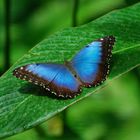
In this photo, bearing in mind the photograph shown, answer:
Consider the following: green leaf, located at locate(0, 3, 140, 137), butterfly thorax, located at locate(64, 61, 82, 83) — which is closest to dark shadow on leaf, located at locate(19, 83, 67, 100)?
green leaf, located at locate(0, 3, 140, 137)

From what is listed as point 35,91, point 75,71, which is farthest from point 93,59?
point 35,91

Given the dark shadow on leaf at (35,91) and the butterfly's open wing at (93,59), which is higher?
the butterfly's open wing at (93,59)

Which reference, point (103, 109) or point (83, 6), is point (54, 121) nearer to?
point (103, 109)

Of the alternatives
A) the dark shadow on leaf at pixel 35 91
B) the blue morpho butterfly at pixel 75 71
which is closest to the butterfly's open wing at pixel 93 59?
the blue morpho butterfly at pixel 75 71

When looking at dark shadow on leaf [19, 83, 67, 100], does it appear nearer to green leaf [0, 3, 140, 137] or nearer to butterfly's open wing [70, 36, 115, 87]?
green leaf [0, 3, 140, 137]

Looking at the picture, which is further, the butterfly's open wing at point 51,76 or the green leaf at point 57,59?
the butterfly's open wing at point 51,76

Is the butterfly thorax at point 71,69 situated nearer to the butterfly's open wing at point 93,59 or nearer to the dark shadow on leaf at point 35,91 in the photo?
the butterfly's open wing at point 93,59

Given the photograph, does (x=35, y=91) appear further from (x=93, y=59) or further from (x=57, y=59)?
(x=93, y=59)
